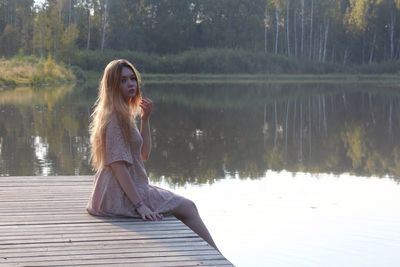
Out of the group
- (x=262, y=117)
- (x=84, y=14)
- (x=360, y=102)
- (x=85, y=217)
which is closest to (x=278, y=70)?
(x=84, y=14)

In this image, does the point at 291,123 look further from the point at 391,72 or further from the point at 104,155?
the point at 391,72

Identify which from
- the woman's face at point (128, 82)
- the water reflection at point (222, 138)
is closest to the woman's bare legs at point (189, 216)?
the woman's face at point (128, 82)

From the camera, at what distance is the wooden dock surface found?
353cm

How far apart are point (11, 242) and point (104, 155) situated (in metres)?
0.78

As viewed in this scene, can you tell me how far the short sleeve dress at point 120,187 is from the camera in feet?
14.0

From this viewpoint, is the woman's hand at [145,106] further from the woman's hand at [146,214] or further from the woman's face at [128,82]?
the woman's hand at [146,214]

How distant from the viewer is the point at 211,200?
748cm

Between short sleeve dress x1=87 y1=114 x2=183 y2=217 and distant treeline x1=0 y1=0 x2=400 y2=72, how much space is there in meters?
42.5

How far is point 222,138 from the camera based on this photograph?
44.0 ft

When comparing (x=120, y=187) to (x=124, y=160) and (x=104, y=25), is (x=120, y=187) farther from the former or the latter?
(x=104, y=25)

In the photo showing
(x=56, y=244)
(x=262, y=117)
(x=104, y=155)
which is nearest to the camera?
(x=56, y=244)

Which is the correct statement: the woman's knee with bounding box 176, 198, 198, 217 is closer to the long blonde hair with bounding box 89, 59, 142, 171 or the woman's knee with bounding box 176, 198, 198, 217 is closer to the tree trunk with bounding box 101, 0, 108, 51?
the long blonde hair with bounding box 89, 59, 142, 171

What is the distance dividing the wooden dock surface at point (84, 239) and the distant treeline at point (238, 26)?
42338mm

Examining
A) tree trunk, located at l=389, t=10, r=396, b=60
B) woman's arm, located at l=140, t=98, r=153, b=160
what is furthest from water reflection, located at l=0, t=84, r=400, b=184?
tree trunk, located at l=389, t=10, r=396, b=60
